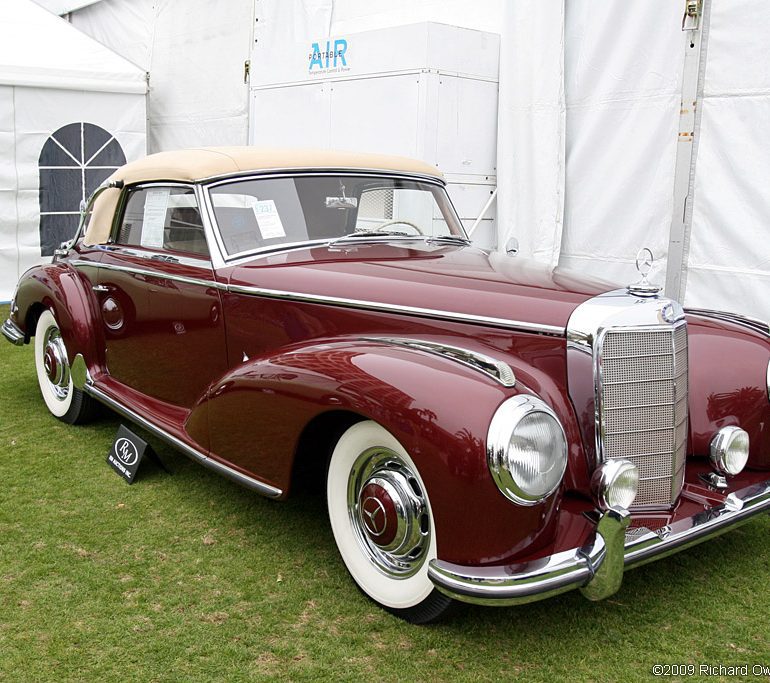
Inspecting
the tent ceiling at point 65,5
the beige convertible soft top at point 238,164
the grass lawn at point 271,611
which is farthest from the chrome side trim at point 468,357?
the tent ceiling at point 65,5

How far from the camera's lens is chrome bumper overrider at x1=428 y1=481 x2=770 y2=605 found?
223 centimetres

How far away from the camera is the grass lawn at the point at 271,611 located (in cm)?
247

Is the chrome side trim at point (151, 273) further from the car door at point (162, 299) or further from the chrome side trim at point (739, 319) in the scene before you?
the chrome side trim at point (739, 319)

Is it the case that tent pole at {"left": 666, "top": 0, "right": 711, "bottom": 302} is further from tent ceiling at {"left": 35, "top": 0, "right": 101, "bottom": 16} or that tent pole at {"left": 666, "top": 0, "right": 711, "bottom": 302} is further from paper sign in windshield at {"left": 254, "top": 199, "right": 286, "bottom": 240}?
tent ceiling at {"left": 35, "top": 0, "right": 101, "bottom": 16}

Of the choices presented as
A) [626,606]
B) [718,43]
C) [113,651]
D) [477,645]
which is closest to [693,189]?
[718,43]

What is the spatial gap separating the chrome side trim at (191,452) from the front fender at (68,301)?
240mm

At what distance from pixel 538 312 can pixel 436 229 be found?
144 centimetres

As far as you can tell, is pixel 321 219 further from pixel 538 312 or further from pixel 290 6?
pixel 290 6

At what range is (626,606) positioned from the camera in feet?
9.25

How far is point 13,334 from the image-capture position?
5000 mm

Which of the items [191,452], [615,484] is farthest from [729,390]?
[191,452]

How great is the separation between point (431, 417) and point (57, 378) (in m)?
3.16

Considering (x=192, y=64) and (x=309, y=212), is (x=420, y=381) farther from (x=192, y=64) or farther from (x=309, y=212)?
(x=192, y=64)

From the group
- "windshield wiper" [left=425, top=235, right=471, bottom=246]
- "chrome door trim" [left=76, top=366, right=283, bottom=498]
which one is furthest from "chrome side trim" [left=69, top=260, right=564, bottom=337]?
"windshield wiper" [left=425, top=235, right=471, bottom=246]
